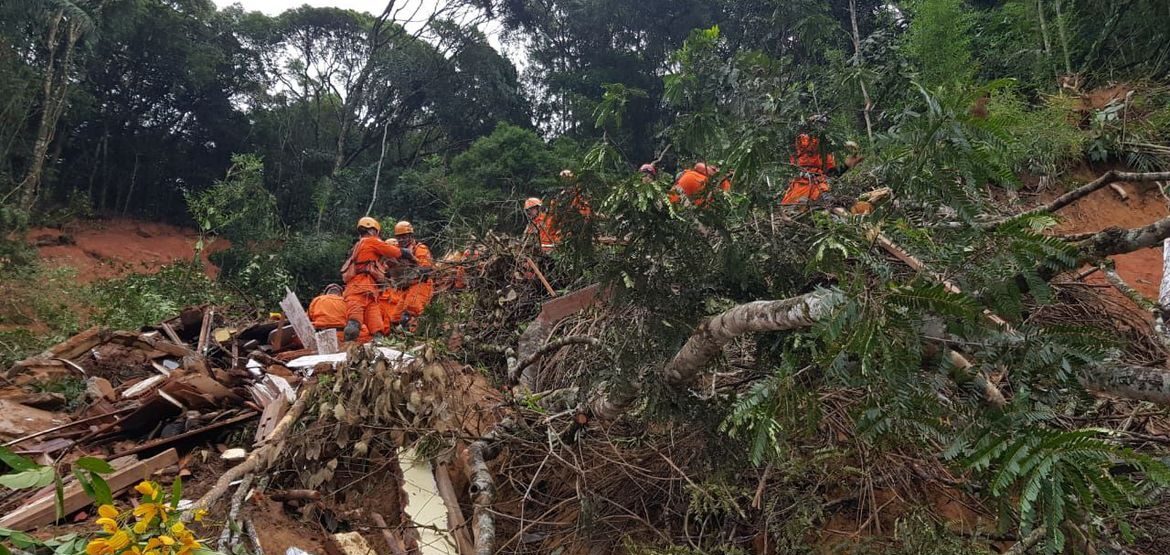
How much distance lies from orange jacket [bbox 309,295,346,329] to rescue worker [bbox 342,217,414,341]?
84mm

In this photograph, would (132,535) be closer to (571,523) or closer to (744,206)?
(571,523)

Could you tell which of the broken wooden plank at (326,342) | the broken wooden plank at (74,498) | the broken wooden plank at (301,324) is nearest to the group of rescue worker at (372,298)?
the broken wooden plank at (301,324)

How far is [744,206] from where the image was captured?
10.0 feet

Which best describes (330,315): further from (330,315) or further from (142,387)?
(142,387)

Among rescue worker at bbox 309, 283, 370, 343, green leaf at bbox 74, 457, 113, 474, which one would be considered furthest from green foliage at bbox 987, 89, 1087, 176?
green leaf at bbox 74, 457, 113, 474

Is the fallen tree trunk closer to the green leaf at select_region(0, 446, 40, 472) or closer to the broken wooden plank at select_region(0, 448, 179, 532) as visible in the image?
the green leaf at select_region(0, 446, 40, 472)

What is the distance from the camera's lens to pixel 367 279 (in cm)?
751

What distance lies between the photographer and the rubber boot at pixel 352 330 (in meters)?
7.01

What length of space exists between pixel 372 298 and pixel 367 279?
0.23m

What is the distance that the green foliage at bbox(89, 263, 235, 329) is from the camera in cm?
758

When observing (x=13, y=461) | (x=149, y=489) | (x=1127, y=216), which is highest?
(x=1127, y=216)

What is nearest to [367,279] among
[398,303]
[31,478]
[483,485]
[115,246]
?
[398,303]

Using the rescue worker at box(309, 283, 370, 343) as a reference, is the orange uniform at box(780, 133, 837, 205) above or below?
above

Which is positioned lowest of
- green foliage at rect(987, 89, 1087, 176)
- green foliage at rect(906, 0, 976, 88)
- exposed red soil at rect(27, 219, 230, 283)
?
exposed red soil at rect(27, 219, 230, 283)
